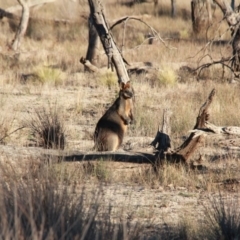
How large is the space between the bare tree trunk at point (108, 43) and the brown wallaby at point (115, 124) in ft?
2.08

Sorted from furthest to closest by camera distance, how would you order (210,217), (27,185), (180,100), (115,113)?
(180,100) < (115,113) < (210,217) < (27,185)

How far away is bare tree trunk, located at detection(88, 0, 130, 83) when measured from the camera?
1186 cm

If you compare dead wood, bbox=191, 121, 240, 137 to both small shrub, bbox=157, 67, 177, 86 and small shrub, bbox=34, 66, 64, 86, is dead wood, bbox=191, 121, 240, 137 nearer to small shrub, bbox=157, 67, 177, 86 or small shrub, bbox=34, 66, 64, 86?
small shrub, bbox=157, 67, 177, 86

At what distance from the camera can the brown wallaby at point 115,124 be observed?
10.1 meters

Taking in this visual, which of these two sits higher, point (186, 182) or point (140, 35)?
point (140, 35)

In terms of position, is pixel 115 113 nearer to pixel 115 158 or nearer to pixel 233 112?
pixel 115 158

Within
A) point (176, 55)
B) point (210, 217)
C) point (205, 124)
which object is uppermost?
point (176, 55)

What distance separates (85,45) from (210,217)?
2008 cm

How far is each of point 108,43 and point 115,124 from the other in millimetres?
1912

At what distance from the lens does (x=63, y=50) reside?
24531mm

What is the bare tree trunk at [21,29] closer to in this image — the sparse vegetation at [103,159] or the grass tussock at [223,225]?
the sparse vegetation at [103,159]

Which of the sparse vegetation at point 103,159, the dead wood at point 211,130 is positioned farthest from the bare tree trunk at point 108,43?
the dead wood at point 211,130

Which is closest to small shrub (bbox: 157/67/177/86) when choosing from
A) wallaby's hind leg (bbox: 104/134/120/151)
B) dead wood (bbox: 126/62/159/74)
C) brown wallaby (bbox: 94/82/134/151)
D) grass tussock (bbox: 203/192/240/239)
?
dead wood (bbox: 126/62/159/74)

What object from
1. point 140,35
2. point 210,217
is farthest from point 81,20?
point 210,217
